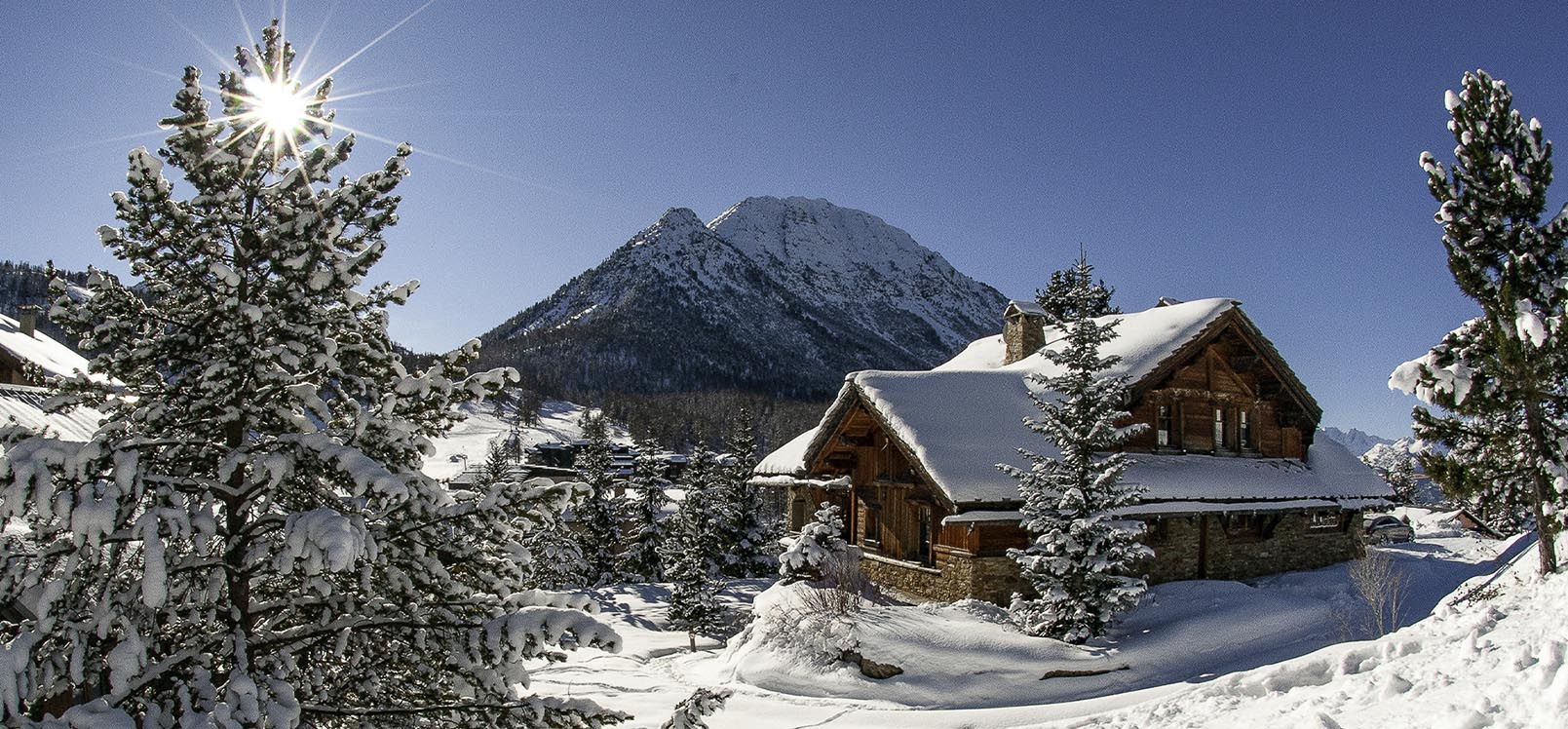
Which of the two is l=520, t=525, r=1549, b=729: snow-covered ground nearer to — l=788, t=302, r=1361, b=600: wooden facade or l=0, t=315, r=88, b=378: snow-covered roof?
l=788, t=302, r=1361, b=600: wooden facade

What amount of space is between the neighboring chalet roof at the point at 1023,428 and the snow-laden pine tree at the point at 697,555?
12.3 ft

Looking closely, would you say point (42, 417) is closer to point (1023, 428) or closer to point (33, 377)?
point (33, 377)

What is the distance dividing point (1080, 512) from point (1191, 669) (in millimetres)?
3182

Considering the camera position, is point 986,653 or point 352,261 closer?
point 352,261

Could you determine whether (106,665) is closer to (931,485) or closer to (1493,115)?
(931,485)

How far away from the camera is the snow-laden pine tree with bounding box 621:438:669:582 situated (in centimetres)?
3781

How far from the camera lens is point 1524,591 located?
33.9ft

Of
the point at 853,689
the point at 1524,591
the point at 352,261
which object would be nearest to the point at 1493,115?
the point at 1524,591

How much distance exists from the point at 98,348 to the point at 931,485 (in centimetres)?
1414

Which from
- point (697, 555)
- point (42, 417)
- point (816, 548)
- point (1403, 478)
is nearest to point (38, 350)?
point (42, 417)

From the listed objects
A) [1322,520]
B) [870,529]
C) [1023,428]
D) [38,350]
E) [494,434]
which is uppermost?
[494,434]

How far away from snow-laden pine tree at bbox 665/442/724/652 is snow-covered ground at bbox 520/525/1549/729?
1062 mm

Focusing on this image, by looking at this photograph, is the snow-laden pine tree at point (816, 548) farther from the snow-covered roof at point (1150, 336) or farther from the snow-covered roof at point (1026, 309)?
the snow-covered roof at point (1026, 309)

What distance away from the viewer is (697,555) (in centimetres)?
2438
